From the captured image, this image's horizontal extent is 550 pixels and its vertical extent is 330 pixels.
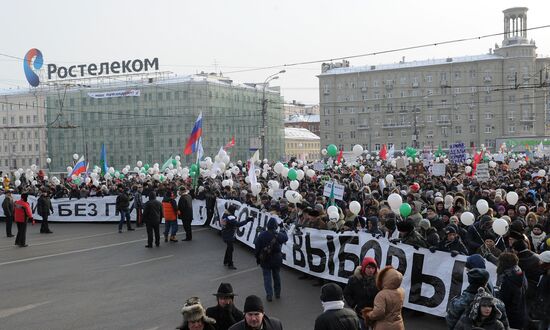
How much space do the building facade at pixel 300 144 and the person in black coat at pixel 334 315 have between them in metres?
94.5

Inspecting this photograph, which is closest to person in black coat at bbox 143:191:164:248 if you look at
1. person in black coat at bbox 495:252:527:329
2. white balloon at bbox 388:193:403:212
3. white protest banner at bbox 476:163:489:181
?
white balloon at bbox 388:193:403:212

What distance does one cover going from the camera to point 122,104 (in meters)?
71.4

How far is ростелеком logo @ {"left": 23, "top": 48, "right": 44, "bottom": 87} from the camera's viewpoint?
35.9 m

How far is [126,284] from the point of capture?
460 inches

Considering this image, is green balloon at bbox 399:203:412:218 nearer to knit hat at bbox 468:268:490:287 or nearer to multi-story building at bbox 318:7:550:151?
knit hat at bbox 468:268:490:287

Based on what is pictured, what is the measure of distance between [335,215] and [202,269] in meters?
3.36

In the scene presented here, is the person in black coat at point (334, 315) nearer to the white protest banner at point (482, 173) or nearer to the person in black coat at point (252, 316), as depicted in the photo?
the person in black coat at point (252, 316)

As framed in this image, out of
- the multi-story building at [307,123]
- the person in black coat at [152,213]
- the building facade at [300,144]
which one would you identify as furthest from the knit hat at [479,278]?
the multi-story building at [307,123]

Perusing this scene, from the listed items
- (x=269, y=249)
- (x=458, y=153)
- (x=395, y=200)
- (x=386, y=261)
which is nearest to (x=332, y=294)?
(x=386, y=261)

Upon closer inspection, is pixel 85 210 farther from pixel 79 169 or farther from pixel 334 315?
pixel 334 315

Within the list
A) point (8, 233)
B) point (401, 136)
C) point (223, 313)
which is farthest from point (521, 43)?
point (223, 313)

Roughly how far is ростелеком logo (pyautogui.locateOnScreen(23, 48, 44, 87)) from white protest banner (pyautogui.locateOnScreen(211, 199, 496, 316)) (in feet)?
94.6

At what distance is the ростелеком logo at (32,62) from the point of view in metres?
35.9

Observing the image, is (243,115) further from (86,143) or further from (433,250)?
(433,250)
